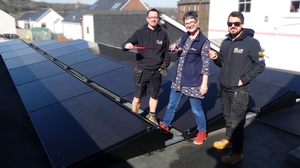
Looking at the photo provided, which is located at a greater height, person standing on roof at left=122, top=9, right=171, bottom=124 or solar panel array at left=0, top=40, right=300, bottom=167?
person standing on roof at left=122, top=9, right=171, bottom=124

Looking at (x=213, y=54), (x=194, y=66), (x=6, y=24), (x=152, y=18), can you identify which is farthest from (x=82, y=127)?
(x=6, y=24)

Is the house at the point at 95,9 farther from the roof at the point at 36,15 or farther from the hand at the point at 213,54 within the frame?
the hand at the point at 213,54

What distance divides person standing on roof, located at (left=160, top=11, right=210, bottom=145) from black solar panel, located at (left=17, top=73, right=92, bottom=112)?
219cm

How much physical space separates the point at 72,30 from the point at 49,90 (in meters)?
53.2

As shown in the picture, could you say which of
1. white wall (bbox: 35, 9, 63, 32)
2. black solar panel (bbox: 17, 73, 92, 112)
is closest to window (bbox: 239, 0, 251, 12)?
black solar panel (bbox: 17, 73, 92, 112)

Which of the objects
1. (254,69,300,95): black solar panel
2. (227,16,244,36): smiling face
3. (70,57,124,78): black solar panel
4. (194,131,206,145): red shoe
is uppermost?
(227,16,244,36): smiling face

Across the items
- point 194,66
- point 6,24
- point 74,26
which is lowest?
point 194,66

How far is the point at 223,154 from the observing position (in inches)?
154

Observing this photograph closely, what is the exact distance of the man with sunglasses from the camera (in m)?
3.56

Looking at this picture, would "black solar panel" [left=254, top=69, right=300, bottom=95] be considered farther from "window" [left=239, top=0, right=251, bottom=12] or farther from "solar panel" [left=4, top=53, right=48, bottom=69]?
"window" [left=239, top=0, right=251, bottom=12]

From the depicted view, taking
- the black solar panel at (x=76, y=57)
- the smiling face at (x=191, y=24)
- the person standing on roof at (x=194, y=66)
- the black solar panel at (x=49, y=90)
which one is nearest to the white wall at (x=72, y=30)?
the black solar panel at (x=76, y=57)

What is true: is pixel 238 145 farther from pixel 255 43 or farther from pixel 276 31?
pixel 276 31

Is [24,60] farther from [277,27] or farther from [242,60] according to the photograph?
[277,27]

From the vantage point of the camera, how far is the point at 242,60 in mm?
3625
